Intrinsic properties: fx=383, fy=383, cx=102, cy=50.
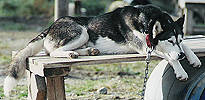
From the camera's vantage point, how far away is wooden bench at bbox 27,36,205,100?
11.5 feet

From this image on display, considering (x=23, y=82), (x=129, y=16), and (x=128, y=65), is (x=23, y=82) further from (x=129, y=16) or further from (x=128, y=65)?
(x=129, y=16)

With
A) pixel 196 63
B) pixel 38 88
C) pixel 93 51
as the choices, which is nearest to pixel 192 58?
pixel 196 63

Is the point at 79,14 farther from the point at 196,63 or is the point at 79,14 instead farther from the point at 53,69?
the point at 53,69

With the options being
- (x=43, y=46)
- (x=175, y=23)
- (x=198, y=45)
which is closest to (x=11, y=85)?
(x=43, y=46)

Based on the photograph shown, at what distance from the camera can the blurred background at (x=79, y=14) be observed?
5.76m

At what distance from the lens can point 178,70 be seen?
3.68 m

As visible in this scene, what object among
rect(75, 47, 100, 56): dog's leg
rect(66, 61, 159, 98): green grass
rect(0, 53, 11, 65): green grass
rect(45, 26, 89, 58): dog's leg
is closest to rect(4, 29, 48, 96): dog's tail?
rect(45, 26, 89, 58): dog's leg

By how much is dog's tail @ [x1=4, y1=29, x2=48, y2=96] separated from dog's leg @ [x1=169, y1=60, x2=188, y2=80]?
142 cm

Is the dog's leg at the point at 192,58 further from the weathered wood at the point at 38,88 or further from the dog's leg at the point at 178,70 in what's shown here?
the weathered wood at the point at 38,88

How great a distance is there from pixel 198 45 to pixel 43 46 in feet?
5.81

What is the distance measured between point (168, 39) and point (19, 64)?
1.52 m

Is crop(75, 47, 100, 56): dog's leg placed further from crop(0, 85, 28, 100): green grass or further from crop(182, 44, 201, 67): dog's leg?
crop(0, 85, 28, 100): green grass

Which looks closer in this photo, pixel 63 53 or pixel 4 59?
pixel 63 53

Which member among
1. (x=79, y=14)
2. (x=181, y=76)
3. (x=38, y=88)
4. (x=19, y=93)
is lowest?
(x=19, y=93)
